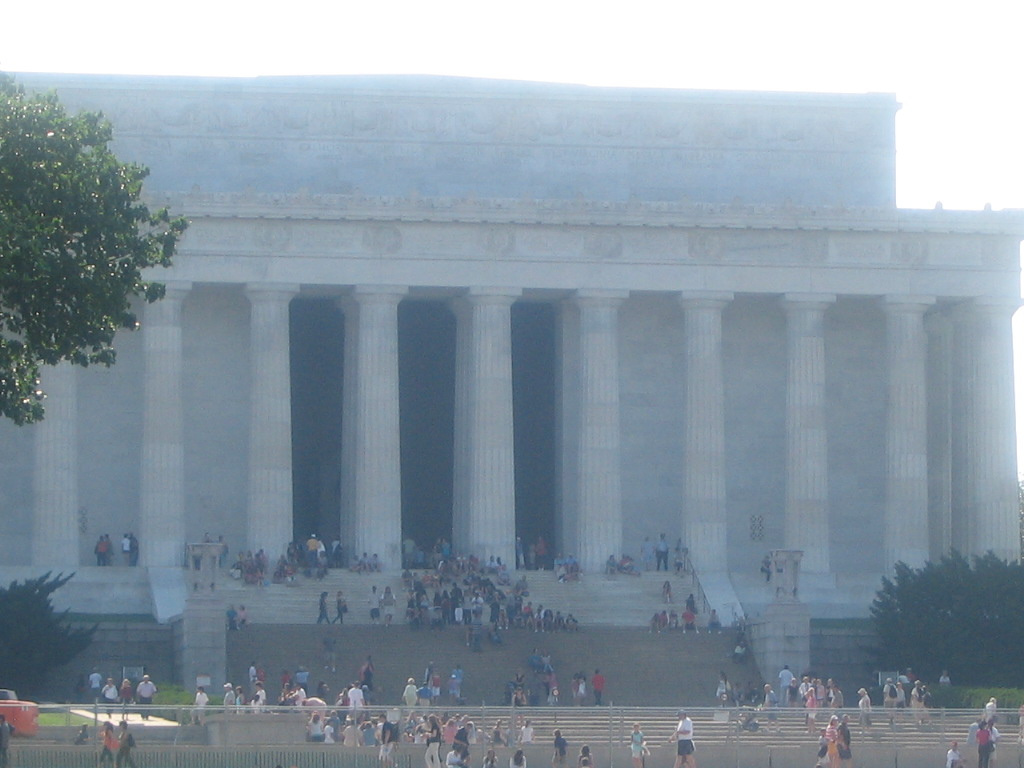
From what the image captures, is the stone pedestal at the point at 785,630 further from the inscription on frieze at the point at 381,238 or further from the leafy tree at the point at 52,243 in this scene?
the leafy tree at the point at 52,243

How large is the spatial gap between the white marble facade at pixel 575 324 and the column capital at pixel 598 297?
3.9 inches

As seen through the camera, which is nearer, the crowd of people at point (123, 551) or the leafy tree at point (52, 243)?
the leafy tree at point (52, 243)

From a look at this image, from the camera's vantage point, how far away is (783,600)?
262 feet

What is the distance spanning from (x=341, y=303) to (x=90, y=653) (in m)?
18.6

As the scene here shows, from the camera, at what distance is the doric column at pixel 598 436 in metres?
90.2

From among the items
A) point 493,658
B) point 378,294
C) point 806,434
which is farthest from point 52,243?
point 806,434

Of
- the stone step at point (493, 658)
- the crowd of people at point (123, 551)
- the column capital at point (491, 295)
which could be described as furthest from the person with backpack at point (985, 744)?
the crowd of people at point (123, 551)

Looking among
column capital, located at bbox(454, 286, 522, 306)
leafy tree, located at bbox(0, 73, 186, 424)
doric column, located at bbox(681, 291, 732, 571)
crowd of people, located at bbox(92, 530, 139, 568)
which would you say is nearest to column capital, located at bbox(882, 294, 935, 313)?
doric column, located at bbox(681, 291, 732, 571)

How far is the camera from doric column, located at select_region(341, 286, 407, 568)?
89125mm

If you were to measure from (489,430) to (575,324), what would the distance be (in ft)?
18.9

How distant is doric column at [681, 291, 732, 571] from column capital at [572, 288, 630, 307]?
2.30 meters

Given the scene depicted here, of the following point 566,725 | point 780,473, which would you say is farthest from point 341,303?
point 566,725

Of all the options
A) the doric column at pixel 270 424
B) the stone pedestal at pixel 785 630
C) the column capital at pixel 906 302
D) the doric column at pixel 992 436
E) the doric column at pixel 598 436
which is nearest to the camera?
the stone pedestal at pixel 785 630

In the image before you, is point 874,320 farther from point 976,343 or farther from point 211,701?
point 211,701
